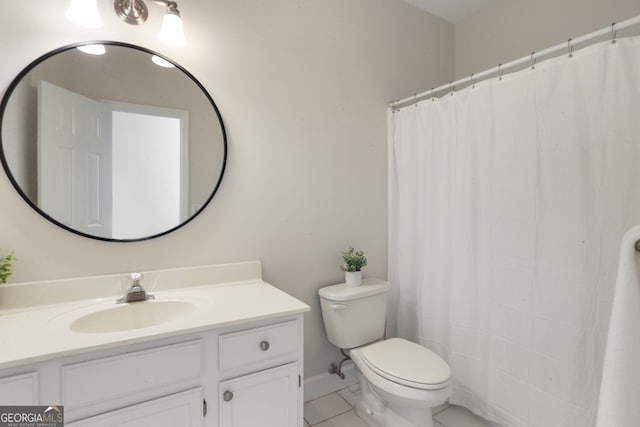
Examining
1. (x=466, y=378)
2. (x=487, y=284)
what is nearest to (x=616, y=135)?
(x=487, y=284)

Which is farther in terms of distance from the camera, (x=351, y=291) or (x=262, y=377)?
(x=351, y=291)

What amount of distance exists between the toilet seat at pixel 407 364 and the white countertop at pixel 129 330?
1.86ft

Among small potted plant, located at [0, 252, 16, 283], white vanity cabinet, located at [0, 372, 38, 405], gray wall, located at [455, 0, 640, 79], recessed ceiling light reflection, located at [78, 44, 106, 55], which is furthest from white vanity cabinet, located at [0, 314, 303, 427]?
gray wall, located at [455, 0, 640, 79]

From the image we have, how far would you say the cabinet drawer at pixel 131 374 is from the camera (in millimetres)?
938

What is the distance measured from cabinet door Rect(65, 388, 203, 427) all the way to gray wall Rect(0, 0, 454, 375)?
0.63m

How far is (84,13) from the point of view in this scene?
4.06ft

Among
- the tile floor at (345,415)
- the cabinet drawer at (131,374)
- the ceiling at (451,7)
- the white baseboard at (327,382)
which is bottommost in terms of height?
the tile floor at (345,415)

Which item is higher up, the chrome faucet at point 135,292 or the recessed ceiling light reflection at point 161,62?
the recessed ceiling light reflection at point 161,62

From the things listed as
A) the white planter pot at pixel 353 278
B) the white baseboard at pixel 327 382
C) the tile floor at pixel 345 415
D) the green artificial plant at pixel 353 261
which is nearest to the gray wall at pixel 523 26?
the green artificial plant at pixel 353 261

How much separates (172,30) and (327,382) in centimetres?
204

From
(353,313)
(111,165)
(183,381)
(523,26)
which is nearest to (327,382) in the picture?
(353,313)

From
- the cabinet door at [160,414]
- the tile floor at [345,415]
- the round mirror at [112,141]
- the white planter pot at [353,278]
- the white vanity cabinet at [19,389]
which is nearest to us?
the white vanity cabinet at [19,389]

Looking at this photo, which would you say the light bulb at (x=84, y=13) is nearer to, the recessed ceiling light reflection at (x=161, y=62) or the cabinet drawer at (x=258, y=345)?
the recessed ceiling light reflection at (x=161, y=62)

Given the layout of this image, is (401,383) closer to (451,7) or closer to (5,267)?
(5,267)
